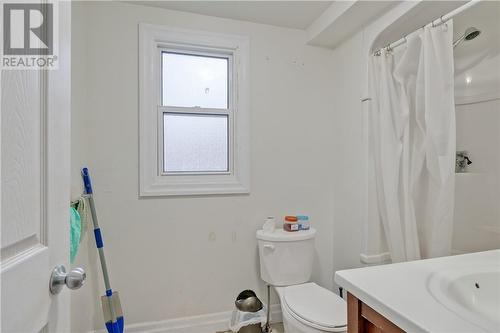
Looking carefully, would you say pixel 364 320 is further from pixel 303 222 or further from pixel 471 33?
pixel 471 33

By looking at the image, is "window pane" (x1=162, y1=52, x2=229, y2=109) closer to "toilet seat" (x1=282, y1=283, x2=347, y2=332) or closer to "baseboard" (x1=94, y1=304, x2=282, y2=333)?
"toilet seat" (x1=282, y1=283, x2=347, y2=332)

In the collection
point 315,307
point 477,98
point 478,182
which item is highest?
point 477,98

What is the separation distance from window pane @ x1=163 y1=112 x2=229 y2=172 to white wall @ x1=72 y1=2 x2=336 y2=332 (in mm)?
220

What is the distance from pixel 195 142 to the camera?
2039mm

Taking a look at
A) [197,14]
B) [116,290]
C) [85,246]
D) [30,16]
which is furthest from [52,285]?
[197,14]

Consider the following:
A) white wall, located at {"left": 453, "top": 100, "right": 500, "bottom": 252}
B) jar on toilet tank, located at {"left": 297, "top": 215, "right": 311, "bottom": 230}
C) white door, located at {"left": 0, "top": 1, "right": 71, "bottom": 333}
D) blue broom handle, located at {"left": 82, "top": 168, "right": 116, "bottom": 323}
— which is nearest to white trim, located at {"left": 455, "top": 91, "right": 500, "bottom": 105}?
white wall, located at {"left": 453, "top": 100, "right": 500, "bottom": 252}

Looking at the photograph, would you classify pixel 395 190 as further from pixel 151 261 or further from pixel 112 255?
pixel 112 255

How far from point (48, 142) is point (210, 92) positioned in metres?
1.55

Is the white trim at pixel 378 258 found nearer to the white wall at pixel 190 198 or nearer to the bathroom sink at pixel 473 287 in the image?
the white wall at pixel 190 198

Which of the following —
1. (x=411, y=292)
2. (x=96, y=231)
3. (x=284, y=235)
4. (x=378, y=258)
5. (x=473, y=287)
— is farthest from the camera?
(x=284, y=235)

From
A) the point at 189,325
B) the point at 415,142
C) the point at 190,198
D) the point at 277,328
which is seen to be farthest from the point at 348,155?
the point at 189,325

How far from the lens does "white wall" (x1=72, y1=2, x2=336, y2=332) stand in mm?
1735

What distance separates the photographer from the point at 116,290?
1.78 m

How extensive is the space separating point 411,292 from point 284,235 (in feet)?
3.66
